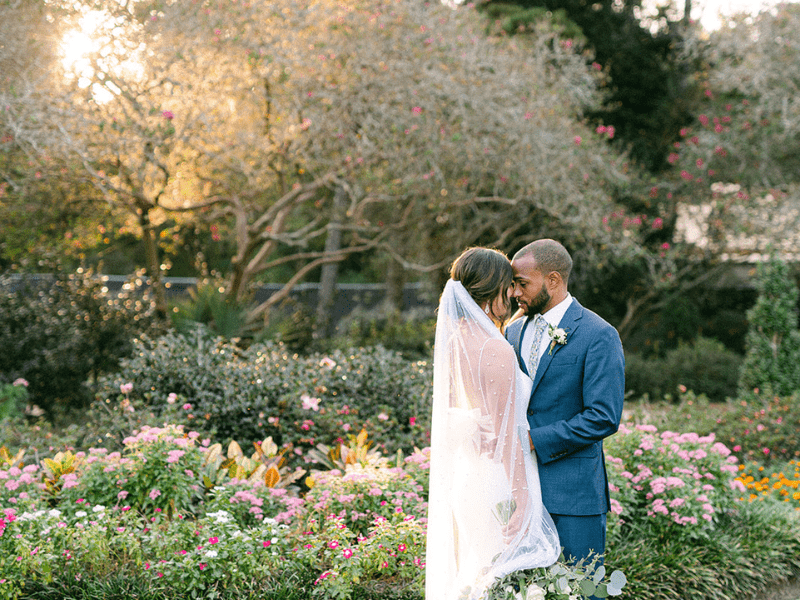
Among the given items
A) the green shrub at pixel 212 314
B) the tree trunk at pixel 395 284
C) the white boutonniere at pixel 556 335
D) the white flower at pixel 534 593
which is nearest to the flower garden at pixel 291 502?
the white flower at pixel 534 593

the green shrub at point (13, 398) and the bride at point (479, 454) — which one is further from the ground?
the bride at point (479, 454)

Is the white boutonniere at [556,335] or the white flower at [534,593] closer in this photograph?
the white flower at [534,593]

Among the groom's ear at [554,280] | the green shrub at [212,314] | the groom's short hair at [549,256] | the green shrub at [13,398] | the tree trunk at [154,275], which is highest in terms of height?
the groom's short hair at [549,256]

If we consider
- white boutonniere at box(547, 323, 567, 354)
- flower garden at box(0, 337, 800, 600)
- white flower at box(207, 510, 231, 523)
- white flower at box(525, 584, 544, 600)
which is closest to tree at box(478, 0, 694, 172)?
flower garden at box(0, 337, 800, 600)

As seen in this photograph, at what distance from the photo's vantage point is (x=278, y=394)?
5.35 metres

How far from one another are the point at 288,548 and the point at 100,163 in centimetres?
579

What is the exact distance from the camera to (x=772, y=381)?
8.18 m

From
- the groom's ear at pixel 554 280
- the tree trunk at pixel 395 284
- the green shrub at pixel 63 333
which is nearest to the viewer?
the groom's ear at pixel 554 280

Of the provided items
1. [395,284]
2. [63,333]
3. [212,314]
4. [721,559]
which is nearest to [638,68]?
[395,284]

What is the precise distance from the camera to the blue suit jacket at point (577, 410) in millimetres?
2461

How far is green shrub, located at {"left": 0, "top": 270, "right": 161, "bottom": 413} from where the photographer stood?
6750mm

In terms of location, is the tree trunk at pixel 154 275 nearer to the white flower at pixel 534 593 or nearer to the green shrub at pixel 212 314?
the green shrub at pixel 212 314

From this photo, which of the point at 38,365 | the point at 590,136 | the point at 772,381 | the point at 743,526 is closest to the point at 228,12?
the point at 38,365

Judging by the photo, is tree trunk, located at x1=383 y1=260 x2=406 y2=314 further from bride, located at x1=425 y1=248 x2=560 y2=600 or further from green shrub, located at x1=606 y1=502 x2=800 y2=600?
bride, located at x1=425 y1=248 x2=560 y2=600
